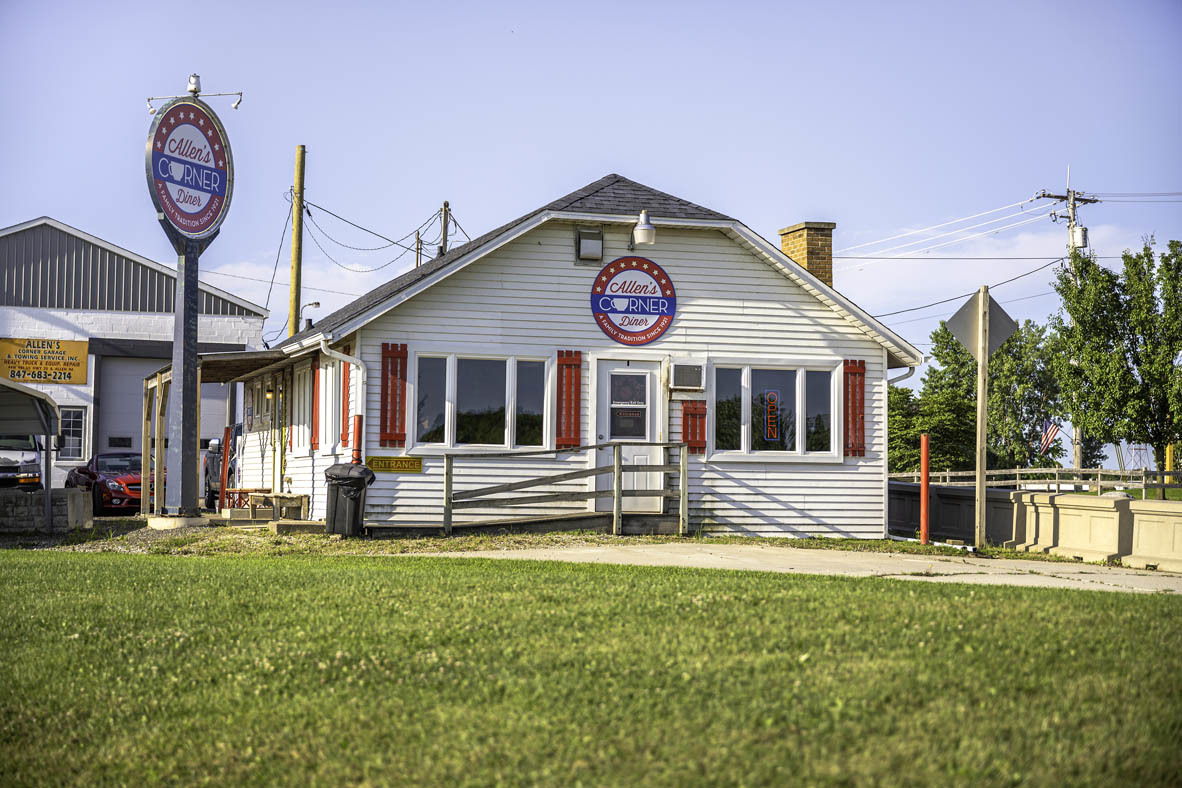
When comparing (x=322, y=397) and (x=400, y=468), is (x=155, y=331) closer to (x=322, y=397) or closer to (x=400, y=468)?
(x=322, y=397)

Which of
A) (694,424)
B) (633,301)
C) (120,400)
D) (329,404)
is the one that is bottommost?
(694,424)

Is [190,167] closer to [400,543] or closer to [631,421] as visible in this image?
[400,543]

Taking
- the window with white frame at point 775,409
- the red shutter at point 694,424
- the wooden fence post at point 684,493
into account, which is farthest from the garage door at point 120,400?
the wooden fence post at point 684,493

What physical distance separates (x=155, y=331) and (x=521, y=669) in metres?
31.2

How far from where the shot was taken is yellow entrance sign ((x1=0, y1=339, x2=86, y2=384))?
33812 mm

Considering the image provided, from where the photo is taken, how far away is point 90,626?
8781mm

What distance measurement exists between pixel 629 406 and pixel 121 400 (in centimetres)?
2168

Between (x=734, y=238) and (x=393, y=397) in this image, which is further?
(x=734, y=238)

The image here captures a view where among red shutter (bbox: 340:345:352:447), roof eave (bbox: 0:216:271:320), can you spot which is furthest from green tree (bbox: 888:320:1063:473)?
red shutter (bbox: 340:345:352:447)

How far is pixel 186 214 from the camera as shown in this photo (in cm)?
1852

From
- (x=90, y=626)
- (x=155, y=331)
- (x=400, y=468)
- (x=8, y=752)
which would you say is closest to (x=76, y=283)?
(x=155, y=331)

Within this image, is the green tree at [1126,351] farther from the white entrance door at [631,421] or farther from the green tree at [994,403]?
the white entrance door at [631,421]

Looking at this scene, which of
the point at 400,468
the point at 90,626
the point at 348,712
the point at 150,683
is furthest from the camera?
the point at 400,468

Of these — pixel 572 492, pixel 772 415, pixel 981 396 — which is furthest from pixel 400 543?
pixel 981 396
